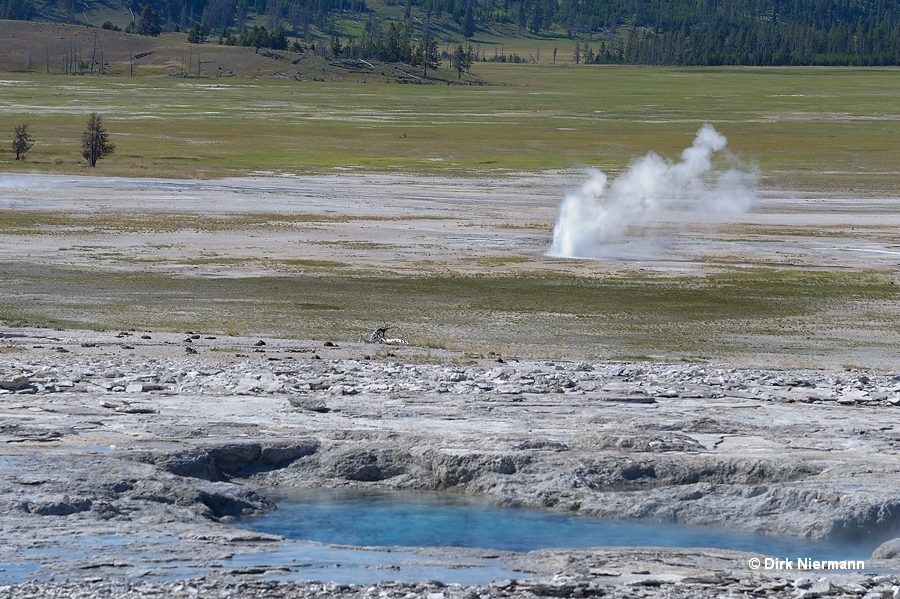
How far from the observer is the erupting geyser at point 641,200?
169 ft

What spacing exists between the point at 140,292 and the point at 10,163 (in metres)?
48.1

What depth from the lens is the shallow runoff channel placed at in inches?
644

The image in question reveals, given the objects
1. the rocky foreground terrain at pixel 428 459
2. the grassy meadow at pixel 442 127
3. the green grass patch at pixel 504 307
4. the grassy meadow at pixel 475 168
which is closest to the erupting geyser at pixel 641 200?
the grassy meadow at pixel 475 168

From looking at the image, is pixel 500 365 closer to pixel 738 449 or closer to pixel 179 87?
pixel 738 449

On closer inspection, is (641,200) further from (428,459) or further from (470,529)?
(470,529)

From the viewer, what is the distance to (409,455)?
19.3 meters

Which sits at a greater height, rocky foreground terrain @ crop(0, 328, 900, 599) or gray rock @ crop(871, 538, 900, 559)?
gray rock @ crop(871, 538, 900, 559)

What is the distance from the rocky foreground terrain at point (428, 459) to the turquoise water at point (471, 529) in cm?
34

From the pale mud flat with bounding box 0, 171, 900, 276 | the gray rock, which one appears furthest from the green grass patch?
the gray rock

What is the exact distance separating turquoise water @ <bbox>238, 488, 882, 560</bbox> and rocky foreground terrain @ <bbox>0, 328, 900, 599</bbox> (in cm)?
34

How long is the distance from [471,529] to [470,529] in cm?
1

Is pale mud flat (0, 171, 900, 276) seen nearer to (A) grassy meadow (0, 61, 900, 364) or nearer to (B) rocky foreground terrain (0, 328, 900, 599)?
(A) grassy meadow (0, 61, 900, 364)

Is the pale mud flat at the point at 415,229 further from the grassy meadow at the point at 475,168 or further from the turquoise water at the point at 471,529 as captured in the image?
the turquoise water at the point at 471,529

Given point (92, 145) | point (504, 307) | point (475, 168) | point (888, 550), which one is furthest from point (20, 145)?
point (888, 550)
